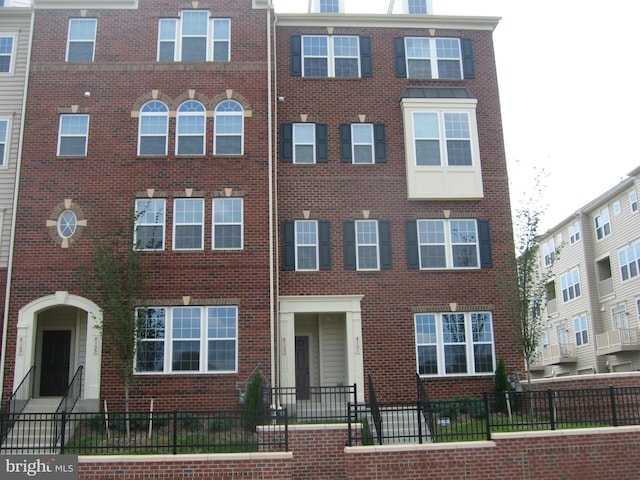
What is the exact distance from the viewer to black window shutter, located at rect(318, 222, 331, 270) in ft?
76.2

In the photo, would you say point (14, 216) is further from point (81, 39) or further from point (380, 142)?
point (380, 142)

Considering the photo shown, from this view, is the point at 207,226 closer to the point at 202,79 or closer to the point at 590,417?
the point at 202,79

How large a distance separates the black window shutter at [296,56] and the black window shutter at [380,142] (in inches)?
129

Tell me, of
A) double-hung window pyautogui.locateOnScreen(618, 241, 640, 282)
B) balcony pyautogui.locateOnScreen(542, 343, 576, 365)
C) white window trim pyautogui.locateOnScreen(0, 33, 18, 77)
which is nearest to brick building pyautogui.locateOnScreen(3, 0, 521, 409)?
white window trim pyautogui.locateOnScreen(0, 33, 18, 77)

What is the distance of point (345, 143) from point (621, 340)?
63.4 feet

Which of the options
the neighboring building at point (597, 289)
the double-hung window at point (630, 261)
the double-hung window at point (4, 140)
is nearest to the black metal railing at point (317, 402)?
the double-hung window at point (4, 140)

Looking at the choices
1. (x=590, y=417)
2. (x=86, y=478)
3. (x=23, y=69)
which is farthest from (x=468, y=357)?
(x=23, y=69)

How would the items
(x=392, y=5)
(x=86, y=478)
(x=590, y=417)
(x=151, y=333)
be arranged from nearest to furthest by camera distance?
(x=86, y=478)
(x=590, y=417)
(x=151, y=333)
(x=392, y=5)

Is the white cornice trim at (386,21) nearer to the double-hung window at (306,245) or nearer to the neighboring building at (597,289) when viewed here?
the double-hung window at (306,245)

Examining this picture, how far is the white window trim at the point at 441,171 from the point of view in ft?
77.9

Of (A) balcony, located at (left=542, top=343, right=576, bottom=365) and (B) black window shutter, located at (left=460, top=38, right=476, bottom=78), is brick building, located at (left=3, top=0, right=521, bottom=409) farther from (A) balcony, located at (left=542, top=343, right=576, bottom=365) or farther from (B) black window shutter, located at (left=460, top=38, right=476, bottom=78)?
(A) balcony, located at (left=542, top=343, right=576, bottom=365)

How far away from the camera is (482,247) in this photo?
77.8 feet

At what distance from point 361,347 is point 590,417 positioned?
767 centimetres

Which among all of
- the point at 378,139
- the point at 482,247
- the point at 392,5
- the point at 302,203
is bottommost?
the point at 482,247
